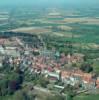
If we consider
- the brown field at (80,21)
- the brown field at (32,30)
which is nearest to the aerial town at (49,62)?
the brown field at (32,30)

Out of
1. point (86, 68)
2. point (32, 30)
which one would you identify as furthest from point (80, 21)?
point (86, 68)

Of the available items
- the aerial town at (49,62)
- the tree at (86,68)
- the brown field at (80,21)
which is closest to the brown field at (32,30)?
the aerial town at (49,62)

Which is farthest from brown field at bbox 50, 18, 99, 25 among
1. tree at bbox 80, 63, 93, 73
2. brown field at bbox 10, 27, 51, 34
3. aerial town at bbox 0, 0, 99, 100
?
tree at bbox 80, 63, 93, 73

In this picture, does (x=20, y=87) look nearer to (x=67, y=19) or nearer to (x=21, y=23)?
(x=21, y=23)

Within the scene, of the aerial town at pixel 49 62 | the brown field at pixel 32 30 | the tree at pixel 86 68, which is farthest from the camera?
the brown field at pixel 32 30

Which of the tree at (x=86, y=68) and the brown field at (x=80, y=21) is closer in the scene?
the tree at (x=86, y=68)

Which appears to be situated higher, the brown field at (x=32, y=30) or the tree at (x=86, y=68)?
the tree at (x=86, y=68)

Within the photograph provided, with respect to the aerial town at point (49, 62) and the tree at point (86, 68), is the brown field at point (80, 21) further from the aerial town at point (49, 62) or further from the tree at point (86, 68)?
the tree at point (86, 68)

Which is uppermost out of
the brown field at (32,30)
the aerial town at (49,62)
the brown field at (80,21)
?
the aerial town at (49,62)

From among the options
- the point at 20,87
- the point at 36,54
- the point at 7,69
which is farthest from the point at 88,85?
the point at 36,54

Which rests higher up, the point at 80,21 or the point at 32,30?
the point at 32,30

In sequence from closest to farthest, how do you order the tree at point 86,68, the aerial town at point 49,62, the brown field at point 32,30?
1. the aerial town at point 49,62
2. the tree at point 86,68
3. the brown field at point 32,30

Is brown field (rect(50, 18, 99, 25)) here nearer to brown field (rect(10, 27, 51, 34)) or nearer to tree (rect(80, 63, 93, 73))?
brown field (rect(10, 27, 51, 34))

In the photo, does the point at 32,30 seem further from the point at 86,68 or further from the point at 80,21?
the point at 86,68
